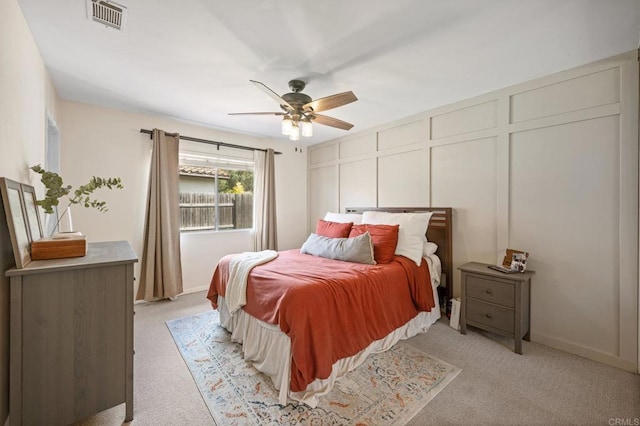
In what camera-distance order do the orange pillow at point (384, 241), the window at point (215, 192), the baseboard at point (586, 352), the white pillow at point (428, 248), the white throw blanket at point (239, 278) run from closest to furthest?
1. the baseboard at point (586, 352)
2. the white throw blanket at point (239, 278)
3. the orange pillow at point (384, 241)
4. the white pillow at point (428, 248)
5. the window at point (215, 192)

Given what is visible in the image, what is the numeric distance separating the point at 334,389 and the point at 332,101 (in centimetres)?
221

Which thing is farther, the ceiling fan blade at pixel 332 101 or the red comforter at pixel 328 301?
the ceiling fan blade at pixel 332 101

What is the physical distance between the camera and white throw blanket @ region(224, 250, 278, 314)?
2258 mm

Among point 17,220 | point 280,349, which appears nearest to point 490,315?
point 280,349

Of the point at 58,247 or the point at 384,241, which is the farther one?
the point at 384,241

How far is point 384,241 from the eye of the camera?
2.79 meters

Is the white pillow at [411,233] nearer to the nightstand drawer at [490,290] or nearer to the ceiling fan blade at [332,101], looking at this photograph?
the nightstand drawer at [490,290]

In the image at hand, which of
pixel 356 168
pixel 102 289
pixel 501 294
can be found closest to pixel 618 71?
pixel 501 294

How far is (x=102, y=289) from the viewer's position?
148 cm

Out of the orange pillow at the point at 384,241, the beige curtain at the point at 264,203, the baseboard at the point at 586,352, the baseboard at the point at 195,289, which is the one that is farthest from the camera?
the beige curtain at the point at 264,203

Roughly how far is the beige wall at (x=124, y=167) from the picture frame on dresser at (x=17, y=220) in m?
1.99
